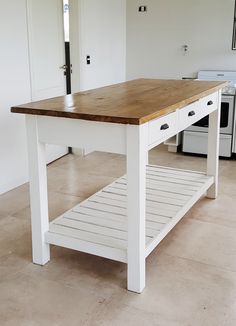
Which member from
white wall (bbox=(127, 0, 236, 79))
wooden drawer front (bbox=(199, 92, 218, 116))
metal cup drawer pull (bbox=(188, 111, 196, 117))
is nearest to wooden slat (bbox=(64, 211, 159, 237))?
metal cup drawer pull (bbox=(188, 111, 196, 117))

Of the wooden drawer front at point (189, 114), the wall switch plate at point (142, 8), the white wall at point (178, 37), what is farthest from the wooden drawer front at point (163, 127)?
the wall switch plate at point (142, 8)

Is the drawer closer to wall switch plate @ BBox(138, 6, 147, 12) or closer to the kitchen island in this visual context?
the kitchen island

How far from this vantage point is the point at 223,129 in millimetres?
4504

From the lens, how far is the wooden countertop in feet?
6.37

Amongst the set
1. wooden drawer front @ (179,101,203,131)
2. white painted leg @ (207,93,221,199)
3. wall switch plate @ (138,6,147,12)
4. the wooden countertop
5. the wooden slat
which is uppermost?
wall switch plate @ (138,6,147,12)

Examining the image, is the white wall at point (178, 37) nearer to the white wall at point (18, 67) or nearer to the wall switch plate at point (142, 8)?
the wall switch plate at point (142, 8)

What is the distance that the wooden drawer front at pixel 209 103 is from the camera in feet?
9.35

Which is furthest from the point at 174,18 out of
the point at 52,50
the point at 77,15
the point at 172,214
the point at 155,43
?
the point at 172,214

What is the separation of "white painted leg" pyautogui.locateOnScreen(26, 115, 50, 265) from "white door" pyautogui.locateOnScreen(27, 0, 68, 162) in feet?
5.62

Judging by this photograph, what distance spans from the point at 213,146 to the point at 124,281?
150cm

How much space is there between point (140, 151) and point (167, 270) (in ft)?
2.66

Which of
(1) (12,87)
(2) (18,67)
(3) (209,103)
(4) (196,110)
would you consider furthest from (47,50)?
(4) (196,110)

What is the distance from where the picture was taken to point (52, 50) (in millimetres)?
4164

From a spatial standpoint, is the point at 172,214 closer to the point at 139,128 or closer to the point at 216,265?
the point at 216,265
